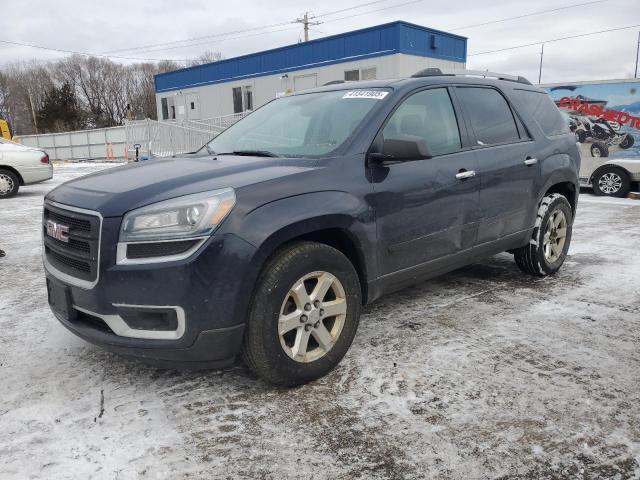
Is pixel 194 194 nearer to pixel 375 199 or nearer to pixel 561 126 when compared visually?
pixel 375 199

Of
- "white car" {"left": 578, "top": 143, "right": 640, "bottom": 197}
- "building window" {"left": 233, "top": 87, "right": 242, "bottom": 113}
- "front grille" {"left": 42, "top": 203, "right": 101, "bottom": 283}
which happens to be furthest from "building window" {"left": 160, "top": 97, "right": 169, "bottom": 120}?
"front grille" {"left": 42, "top": 203, "right": 101, "bottom": 283}

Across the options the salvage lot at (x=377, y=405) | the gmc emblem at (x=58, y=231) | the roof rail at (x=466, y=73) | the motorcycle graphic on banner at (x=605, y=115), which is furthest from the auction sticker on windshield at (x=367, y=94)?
the motorcycle graphic on banner at (x=605, y=115)

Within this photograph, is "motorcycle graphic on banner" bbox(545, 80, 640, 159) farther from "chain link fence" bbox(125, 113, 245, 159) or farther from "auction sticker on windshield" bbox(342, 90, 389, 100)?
"chain link fence" bbox(125, 113, 245, 159)

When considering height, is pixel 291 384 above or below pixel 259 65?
below

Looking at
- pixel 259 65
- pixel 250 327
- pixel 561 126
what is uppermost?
pixel 259 65

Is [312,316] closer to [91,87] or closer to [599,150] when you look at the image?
[599,150]

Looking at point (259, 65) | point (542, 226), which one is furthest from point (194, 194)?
point (259, 65)

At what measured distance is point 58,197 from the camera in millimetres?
2920

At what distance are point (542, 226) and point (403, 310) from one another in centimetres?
160

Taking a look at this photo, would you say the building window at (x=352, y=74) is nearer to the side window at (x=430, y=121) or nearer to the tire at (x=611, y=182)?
the tire at (x=611, y=182)

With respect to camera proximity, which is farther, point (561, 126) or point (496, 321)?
point (561, 126)

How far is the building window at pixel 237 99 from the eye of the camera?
2370 centimetres

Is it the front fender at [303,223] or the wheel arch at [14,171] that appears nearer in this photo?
the front fender at [303,223]

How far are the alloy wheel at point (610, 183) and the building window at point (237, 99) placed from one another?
16563mm
